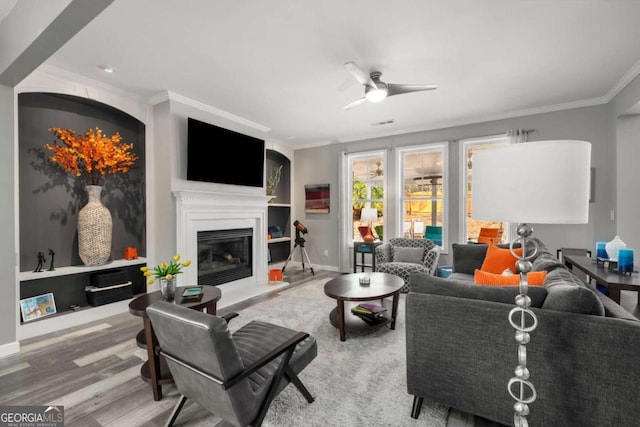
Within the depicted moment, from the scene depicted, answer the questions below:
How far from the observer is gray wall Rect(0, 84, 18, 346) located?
8.17 feet

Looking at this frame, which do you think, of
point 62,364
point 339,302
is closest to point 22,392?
point 62,364

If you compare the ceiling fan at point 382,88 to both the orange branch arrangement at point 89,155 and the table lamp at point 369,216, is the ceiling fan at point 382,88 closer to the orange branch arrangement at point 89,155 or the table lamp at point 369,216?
the table lamp at point 369,216

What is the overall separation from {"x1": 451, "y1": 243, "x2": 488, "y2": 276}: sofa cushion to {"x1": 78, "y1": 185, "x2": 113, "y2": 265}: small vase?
4.46 meters

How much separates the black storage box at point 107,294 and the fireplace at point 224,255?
0.88 meters

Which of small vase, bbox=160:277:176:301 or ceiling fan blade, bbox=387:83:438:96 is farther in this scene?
ceiling fan blade, bbox=387:83:438:96

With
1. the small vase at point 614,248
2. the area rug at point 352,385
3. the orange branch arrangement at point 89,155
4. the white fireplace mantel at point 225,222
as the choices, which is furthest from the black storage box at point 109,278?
the small vase at point 614,248

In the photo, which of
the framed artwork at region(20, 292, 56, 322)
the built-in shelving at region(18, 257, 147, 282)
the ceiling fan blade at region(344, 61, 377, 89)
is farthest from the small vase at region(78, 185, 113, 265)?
the ceiling fan blade at region(344, 61, 377, 89)

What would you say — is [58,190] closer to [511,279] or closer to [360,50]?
[360,50]

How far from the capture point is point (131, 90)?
360cm

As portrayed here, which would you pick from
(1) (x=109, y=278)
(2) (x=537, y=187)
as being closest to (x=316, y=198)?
(1) (x=109, y=278)

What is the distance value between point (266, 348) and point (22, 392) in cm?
183

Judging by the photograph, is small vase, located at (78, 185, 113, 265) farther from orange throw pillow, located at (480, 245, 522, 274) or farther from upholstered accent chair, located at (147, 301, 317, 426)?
orange throw pillow, located at (480, 245, 522, 274)

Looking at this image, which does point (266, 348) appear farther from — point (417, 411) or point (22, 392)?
point (22, 392)

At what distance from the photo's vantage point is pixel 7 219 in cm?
252
